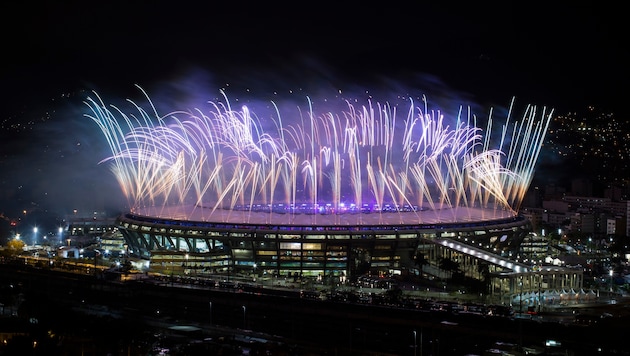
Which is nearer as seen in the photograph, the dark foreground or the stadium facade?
the dark foreground

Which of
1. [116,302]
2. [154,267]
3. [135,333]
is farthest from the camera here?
[154,267]

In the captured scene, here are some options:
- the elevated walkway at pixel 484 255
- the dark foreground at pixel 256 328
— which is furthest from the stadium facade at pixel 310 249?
the dark foreground at pixel 256 328

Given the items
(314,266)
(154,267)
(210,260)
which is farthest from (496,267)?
(154,267)

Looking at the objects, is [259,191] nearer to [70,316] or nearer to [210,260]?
[210,260]

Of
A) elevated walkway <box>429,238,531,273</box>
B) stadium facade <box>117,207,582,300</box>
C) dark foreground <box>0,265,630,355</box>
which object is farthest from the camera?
stadium facade <box>117,207,582,300</box>

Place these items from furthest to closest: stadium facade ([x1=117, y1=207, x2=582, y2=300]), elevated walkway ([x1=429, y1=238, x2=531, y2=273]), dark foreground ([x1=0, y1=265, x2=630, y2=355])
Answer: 1. stadium facade ([x1=117, y1=207, x2=582, y2=300])
2. elevated walkway ([x1=429, y1=238, x2=531, y2=273])
3. dark foreground ([x1=0, y1=265, x2=630, y2=355])

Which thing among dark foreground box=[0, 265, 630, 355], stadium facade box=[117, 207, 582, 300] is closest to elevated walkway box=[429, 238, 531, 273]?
stadium facade box=[117, 207, 582, 300]

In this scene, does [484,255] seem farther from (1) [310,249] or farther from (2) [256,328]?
(2) [256,328]

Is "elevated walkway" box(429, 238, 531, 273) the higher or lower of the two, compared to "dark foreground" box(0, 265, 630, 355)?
higher

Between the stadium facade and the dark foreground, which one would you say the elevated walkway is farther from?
the dark foreground
